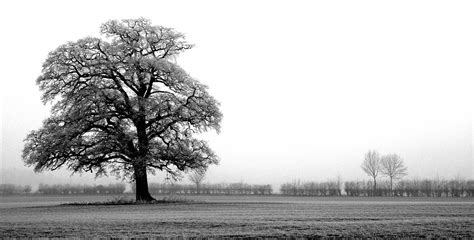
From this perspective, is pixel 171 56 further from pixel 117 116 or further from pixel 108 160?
pixel 108 160

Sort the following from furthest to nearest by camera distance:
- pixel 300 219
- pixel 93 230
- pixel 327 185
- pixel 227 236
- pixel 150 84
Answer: pixel 327 185
pixel 150 84
pixel 300 219
pixel 93 230
pixel 227 236

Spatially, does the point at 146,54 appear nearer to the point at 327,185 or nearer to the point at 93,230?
the point at 93,230

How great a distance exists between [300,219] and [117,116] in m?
24.1

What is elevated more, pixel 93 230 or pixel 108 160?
pixel 108 160

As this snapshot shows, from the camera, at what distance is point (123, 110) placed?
140 ft

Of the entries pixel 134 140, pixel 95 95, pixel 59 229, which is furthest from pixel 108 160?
pixel 59 229

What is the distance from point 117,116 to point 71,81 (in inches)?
209

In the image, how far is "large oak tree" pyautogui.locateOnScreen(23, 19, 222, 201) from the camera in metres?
41.3

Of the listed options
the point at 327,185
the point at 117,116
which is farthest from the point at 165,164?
the point at 327,185

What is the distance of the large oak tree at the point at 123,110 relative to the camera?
4131 centimetres

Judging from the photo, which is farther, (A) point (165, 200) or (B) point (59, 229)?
(A) point (165, 200)

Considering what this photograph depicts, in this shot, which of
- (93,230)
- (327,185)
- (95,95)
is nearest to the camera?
(93,230)

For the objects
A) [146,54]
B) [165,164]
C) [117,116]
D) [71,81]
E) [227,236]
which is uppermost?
[146,54]

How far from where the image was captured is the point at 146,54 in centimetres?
4484
